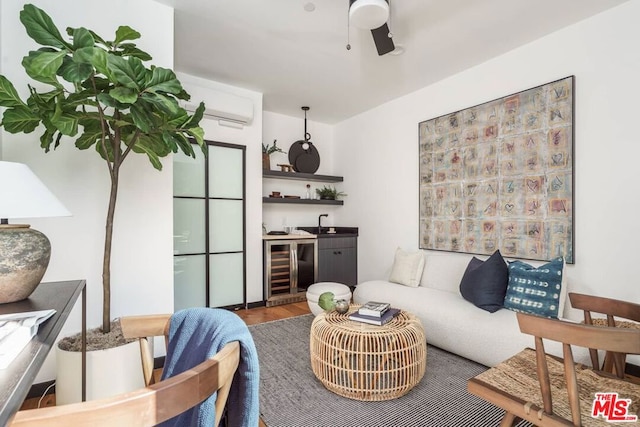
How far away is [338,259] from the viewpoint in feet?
14.9

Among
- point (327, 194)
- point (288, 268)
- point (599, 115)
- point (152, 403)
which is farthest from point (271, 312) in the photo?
point (599, 115)

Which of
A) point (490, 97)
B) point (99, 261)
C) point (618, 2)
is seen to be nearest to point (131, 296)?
point (99, 261)

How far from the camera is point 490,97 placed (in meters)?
3.10

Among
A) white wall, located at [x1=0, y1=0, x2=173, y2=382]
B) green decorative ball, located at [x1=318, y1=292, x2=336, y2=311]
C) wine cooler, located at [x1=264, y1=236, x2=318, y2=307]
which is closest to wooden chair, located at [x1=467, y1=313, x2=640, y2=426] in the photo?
green decorative ball, located at [x1=318, y1=292, x2=336, y2=311]

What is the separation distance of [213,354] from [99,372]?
112cm

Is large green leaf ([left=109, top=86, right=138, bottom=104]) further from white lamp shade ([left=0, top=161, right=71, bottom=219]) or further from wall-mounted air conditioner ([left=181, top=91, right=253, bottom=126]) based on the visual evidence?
wall-mounted air conditioner ([left=181, top=91, right=253, bottom=126])

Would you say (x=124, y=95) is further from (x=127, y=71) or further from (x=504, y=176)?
(x=504, y=176)

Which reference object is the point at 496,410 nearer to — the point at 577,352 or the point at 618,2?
the point at 577,352

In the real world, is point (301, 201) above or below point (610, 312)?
above

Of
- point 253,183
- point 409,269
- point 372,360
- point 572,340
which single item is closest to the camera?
point 572,340

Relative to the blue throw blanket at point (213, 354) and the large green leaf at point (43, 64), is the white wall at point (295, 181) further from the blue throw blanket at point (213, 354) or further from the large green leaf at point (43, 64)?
the blue throw blanket at point (213, 354)

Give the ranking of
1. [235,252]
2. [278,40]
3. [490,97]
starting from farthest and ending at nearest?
[235,252], [490,97], [278,40]

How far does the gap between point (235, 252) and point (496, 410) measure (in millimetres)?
2923

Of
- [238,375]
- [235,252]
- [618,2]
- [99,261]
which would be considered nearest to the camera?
[238,375]
